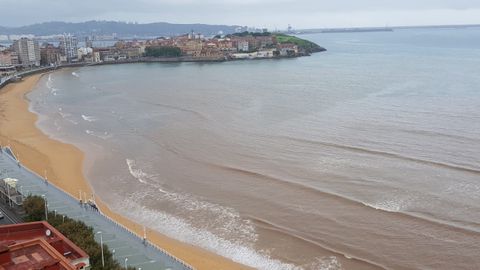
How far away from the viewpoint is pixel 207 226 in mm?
17969

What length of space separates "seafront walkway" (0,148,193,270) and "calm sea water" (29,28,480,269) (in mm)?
2336

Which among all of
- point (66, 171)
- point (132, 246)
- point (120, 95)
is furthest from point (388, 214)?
point (120, 95)

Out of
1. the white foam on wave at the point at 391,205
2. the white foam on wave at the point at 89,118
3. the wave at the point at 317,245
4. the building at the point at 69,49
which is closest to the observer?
the wave at the point at 317,245

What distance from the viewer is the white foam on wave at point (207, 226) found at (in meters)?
15.5

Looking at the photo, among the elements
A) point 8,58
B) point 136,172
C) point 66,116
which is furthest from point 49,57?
point 136,172

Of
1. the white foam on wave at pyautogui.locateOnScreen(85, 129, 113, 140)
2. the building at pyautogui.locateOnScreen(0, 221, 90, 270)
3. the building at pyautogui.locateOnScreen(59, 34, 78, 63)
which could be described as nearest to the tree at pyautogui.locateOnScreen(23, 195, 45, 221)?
the building at pyautogui.locateOnScreen(0, 221, 90, 270)

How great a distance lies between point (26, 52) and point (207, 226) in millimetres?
81823

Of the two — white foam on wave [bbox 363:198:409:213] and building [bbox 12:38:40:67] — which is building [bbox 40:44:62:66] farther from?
white foam on wave [bbox 363:198:409:213]

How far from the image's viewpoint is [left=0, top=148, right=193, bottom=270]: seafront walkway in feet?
44.3

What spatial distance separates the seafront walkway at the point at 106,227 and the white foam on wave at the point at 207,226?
2.25 metres

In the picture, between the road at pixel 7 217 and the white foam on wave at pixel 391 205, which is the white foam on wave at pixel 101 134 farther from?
the white foam on wave at pixel 391 205

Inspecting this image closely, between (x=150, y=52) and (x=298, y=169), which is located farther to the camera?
(x=150, y=52)

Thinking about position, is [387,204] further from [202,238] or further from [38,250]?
[38,250]

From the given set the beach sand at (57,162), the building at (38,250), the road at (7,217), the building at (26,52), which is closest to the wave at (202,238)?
the beach sand at (57,162)
